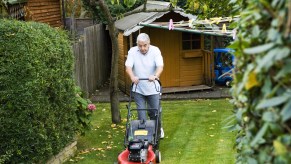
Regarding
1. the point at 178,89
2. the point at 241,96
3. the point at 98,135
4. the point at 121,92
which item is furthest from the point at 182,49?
the point at 241,96

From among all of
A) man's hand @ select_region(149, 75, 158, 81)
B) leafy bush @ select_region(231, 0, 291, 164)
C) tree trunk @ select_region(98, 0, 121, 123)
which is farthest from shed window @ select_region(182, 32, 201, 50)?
leafy bush @ select_region(231, 0, 291, 164)

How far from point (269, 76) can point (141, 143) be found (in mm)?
4816

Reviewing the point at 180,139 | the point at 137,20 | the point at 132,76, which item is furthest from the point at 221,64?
the point at 132,76

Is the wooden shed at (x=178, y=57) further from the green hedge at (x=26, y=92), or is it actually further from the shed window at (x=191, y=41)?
the green hedge at (x=26, y=92)

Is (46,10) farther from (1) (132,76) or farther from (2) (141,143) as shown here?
(2) (141,143)

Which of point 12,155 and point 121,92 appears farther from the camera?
point 121,92

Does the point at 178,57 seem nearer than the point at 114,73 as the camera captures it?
No

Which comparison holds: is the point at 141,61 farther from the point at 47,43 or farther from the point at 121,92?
the point at 121,92

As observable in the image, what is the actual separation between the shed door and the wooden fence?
69.8 inches

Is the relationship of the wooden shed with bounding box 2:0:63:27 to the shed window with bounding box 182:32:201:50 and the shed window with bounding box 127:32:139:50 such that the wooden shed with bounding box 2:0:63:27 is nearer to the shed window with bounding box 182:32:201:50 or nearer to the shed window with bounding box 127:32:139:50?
the shed window with bounding box 127:32:139:50

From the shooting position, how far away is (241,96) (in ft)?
6.57

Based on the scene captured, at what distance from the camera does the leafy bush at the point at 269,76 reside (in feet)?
5.19

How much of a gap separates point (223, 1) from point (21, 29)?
3936 mm

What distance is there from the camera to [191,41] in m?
15.1
